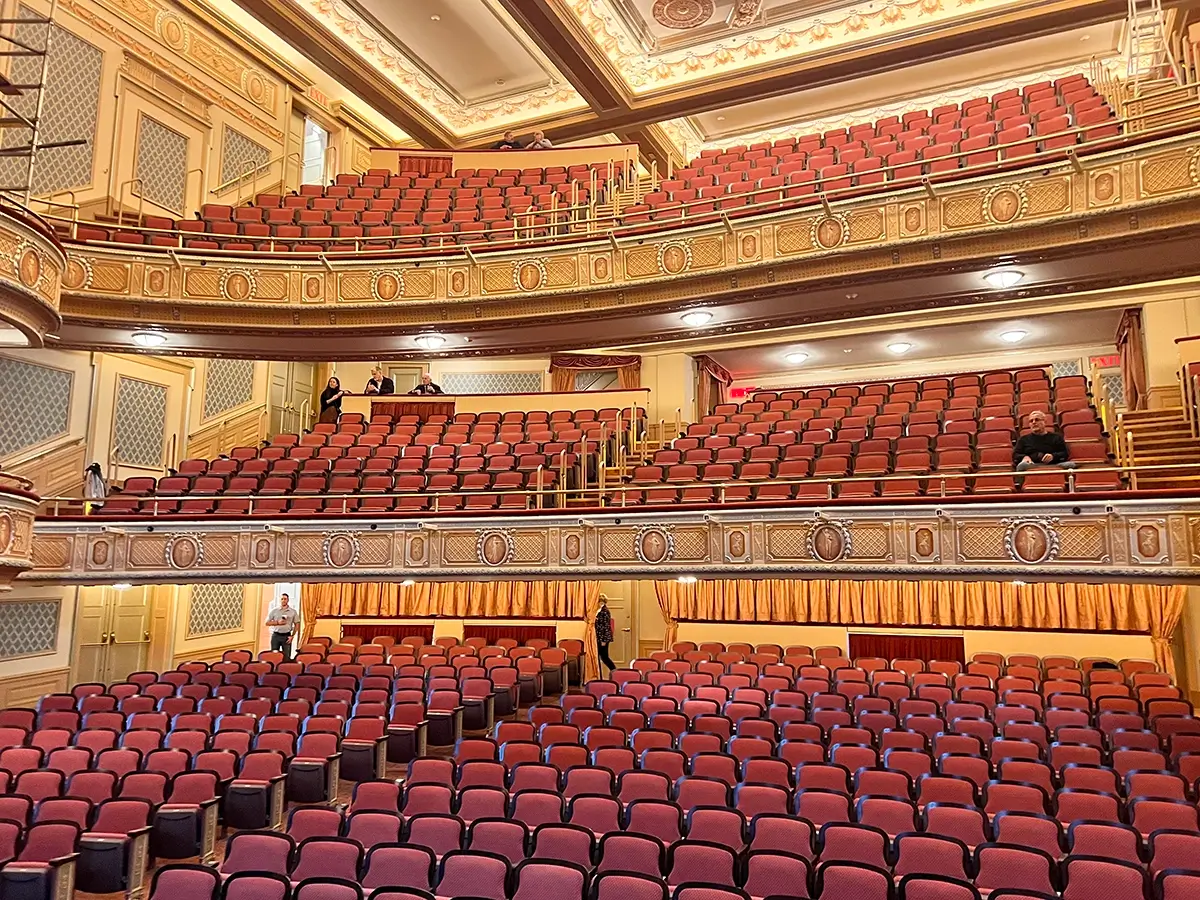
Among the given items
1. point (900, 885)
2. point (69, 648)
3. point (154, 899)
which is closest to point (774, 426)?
point (900, 885)

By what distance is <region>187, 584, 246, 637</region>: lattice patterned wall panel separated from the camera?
30.1 feet

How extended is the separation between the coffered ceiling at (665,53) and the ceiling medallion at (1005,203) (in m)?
3.65

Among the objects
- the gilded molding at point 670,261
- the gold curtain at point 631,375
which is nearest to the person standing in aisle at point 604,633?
the gold curtain at point 631,375

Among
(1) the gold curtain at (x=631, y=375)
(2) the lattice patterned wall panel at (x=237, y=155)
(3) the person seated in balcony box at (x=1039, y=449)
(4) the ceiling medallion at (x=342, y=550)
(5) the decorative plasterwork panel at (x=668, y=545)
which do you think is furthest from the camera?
(2) the lattice patterned wall panel at (x=237, y=155)

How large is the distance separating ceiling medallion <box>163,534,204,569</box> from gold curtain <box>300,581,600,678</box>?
1.96m

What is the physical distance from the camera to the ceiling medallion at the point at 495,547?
6.70 m

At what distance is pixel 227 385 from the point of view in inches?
397

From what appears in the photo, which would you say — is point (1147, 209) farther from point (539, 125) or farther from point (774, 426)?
point (539, 125)

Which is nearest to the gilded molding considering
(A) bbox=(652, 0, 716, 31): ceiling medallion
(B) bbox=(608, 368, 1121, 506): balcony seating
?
(B) bbox=(608, 368, 1121, 506): balcony seating

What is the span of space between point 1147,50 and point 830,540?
7084 millimetres

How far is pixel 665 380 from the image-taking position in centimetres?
977

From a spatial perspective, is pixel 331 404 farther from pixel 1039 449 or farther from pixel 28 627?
pixel 1039 449

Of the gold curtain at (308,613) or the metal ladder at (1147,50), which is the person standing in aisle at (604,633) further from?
the metal ladder at (1147,50)

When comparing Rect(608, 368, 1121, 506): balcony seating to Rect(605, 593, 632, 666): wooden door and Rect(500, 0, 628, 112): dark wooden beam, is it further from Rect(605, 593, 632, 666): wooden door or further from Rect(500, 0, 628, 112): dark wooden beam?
Rect(500, 0, 628, 112): dark wooden beam
